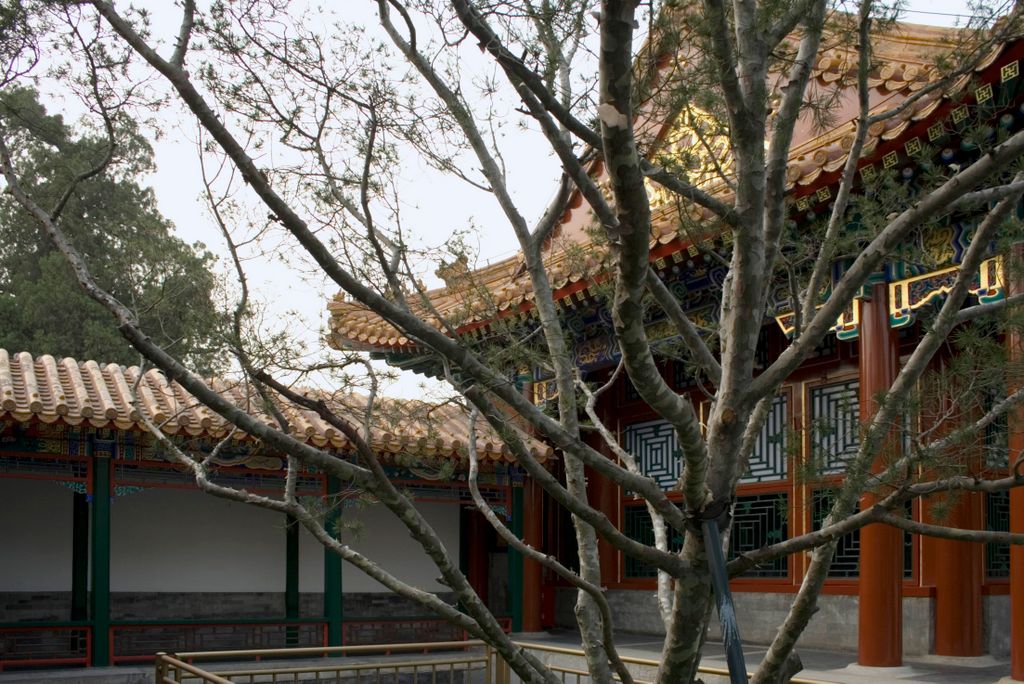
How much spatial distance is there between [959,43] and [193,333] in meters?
A: 3.51

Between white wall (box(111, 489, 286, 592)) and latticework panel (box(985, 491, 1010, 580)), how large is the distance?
6.06 m

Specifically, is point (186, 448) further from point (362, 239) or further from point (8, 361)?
point (362, 239)

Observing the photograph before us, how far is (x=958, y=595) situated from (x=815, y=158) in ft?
9.76

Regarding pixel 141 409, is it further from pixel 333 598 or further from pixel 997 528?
pixel 997 528

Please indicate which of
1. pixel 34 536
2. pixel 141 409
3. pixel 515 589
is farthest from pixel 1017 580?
pixel 34 536

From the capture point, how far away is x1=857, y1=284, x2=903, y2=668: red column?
6477 mm

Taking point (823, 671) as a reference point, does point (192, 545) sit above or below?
above

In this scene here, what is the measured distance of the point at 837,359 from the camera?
804 centimetres

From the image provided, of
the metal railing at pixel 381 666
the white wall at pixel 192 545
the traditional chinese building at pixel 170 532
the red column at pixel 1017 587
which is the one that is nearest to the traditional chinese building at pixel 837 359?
the red column at pixel 1017 587

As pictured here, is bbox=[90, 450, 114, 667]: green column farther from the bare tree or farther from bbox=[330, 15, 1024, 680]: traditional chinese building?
the bare tree

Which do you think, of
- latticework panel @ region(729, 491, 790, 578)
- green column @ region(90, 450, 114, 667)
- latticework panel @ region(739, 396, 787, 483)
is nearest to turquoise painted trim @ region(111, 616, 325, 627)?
green column @ region(90, 450, 114, 667)

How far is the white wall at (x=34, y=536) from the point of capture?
31.4ft

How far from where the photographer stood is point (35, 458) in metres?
8.61

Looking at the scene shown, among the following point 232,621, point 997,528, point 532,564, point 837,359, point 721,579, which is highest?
point 837,359
